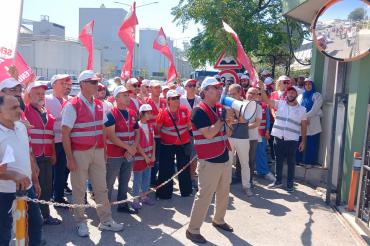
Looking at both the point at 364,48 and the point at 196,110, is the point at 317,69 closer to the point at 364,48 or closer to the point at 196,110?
the point at 364,48

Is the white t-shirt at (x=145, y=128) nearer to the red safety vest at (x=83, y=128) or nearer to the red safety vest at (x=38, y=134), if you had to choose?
the red safety vest at (x=83, y=128)

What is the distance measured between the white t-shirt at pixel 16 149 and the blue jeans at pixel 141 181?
255 centimetres

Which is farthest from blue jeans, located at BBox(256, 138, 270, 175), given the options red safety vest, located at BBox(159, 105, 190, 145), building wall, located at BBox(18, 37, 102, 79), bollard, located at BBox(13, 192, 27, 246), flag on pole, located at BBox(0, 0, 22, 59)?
building wall, located at BBox(18, 37, 102, 79)

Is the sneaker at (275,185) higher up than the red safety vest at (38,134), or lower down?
lower down

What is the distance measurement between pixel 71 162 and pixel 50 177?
62 centimetres

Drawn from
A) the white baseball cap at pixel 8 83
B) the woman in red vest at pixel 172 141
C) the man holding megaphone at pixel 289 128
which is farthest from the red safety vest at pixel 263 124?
the white baseball cap at pixel 8 83

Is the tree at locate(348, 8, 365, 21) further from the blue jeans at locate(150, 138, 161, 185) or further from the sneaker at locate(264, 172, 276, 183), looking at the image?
the blue jeans at locate(150, 138, 161, 185)

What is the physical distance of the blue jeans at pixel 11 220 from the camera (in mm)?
3789

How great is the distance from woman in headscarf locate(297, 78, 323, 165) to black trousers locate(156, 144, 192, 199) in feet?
9.28

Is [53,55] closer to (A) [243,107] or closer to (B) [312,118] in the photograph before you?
(B) [312,118]

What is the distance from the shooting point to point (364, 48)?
5914mm

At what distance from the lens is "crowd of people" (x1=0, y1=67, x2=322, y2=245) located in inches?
163

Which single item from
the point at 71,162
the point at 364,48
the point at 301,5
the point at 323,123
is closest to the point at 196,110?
the point at 71,162

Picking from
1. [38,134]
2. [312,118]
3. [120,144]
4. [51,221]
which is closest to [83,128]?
[38,134]
